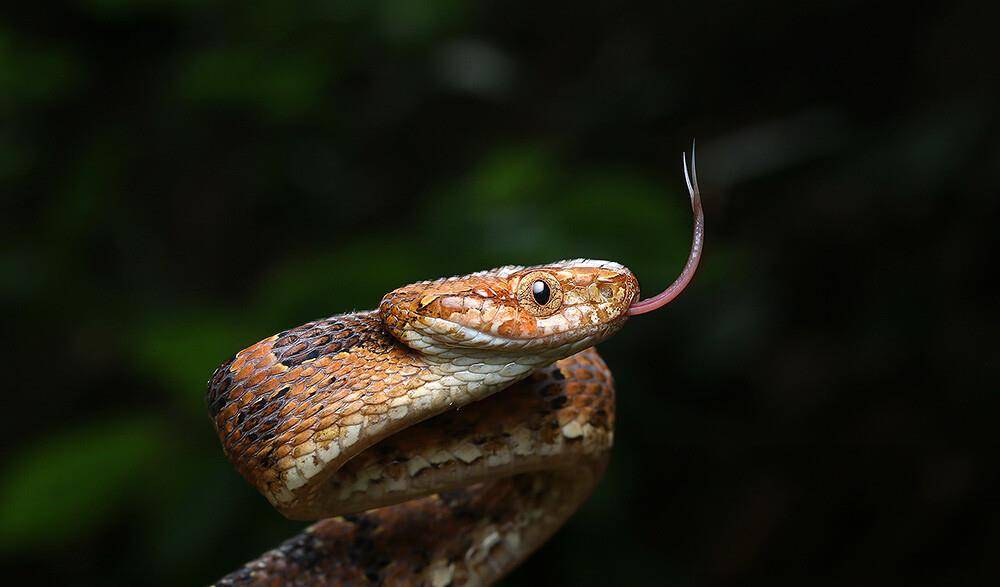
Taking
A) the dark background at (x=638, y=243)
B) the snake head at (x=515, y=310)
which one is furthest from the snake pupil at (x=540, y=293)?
the dark background at (x=638, y=243)

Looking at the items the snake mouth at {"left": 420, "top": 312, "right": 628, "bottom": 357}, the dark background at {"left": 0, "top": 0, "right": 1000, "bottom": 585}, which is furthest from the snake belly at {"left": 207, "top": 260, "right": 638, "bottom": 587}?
the dark background at {"left": 0, "top": 0, "right": 1000, "bottom": 585}

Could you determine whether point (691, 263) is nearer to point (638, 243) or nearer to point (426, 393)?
point (426, 393)

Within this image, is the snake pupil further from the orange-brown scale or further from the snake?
the orange-brown scale

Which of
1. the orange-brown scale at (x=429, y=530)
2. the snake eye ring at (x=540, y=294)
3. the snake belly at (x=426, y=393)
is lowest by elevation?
the orange-brown scale at (x=429, y=530)

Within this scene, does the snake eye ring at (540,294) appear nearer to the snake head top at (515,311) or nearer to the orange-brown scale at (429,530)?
the snake head top at (515,311)

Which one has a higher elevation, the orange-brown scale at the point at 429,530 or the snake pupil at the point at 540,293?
the snake pupil at the point at 540,293

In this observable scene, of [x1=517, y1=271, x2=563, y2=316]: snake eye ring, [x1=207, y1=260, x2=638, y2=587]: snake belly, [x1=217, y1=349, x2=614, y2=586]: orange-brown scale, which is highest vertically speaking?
[x1=517, y1=271, x2=563, y2=316]: snake eye ring

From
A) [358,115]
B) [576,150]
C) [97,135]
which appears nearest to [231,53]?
[97,135]

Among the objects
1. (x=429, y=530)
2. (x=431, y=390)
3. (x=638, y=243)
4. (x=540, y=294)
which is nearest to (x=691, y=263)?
(x=540, y=294)

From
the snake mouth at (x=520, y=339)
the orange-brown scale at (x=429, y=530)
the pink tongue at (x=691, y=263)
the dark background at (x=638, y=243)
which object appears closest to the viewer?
the snake mouth at (x=520, y=339)

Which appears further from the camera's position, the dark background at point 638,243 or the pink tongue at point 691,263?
the dark background at point 638,243
